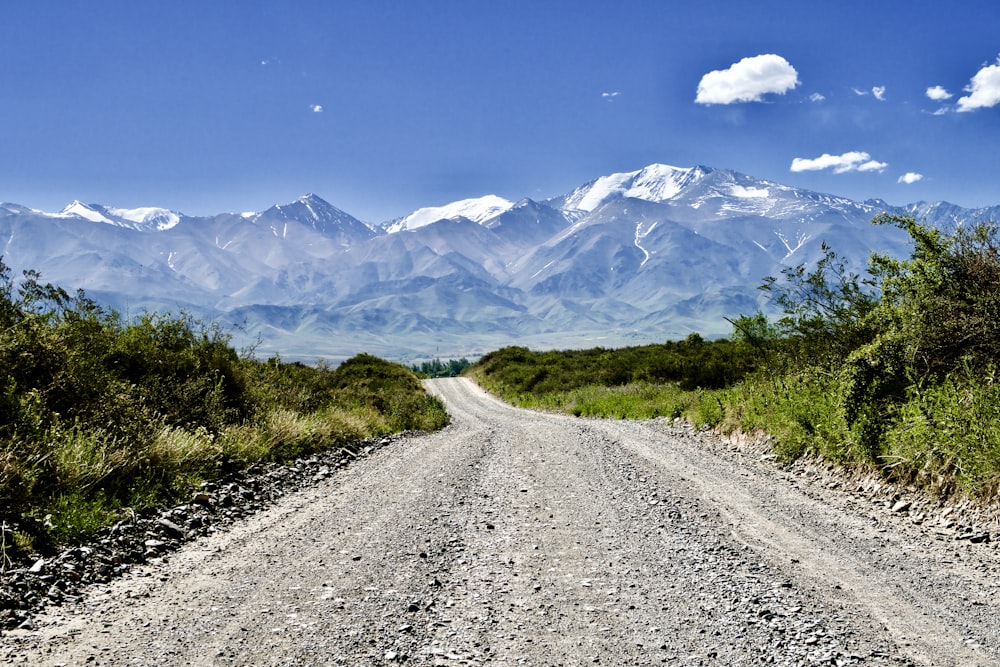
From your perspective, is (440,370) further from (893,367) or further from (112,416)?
(893,367)

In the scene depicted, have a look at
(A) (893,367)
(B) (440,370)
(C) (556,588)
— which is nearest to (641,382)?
(A) (893,367)

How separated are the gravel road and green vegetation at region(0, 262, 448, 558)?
4.96 ft

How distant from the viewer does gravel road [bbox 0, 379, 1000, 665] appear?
388 cm

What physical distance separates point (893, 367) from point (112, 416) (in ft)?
38.7

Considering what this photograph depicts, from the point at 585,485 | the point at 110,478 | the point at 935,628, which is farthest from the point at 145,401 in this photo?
the point at 935,628

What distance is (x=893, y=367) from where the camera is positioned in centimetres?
892

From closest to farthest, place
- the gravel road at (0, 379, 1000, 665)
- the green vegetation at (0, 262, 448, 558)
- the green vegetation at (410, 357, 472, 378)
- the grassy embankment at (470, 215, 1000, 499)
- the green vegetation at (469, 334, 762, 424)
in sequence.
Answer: the gravel road at (0, 379, 1000, 665) < the green vegetation at (0, 262, 448, 558) < the grassy embankment at (470, 215, 1000, 499) < the green vegetation at (469, 334, 762, 424) < the green vegetation at (410, 357, 472, 378)

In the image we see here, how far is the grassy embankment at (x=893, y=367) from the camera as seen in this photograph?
7.13 m

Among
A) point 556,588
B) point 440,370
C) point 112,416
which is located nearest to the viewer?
point 556,588

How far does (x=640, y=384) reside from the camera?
29672 mm

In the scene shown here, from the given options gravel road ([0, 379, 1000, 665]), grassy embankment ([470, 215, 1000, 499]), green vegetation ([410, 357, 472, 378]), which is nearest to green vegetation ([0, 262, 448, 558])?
gravel road ([0, 379, 1000, 665])

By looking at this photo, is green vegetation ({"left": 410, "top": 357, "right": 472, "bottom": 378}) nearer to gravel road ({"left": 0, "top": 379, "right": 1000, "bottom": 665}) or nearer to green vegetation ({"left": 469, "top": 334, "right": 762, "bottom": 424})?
green vegetation ({"left": 469, "top": 334, "right": 762, "bottom": 424})

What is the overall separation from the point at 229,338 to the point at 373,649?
12.3 metres

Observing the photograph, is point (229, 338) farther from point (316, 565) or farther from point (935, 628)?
point (935, 628)
